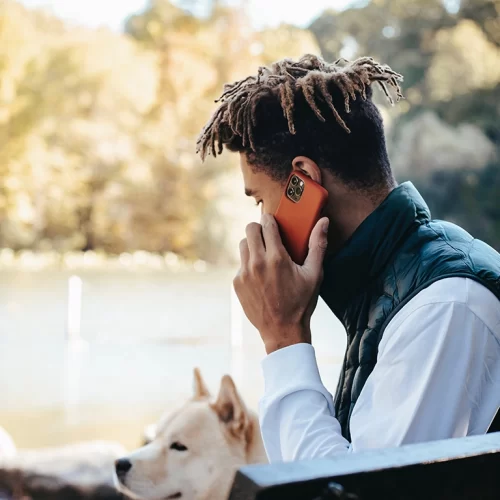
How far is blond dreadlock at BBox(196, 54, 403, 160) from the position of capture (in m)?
0.77

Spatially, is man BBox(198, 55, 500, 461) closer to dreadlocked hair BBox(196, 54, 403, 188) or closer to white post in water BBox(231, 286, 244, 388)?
dreadlocked hair BBox(196, 54, 403, 188)

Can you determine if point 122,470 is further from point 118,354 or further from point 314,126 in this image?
point 118,354

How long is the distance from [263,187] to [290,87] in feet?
0.38

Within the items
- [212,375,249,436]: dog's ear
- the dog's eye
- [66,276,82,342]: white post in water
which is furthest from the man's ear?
[66,276,82,342]: white post in water

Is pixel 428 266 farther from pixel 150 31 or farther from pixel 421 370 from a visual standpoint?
pixel 150 31

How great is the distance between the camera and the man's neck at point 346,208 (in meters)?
0.77

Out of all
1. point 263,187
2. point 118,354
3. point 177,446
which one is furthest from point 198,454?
point 118,354

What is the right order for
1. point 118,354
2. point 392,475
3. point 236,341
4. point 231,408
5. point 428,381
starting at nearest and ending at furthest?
point 392,475, point 428,381, point 231,408, point 118,354, point 236,341

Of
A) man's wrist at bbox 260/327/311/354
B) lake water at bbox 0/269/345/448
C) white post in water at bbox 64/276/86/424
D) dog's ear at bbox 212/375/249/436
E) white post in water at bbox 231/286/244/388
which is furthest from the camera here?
white post in water at bbox 231/286/244/388

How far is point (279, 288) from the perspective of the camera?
2.34 feet

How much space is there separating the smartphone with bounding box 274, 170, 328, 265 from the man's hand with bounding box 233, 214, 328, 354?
13 mm

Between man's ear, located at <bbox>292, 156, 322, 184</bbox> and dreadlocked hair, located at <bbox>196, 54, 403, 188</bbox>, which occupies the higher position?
dreadlocked hair, located at <bbox>196, 54, 403, 188</bbox>

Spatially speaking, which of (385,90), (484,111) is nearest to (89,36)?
(484,111)

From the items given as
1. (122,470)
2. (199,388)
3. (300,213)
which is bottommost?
(122,470)
